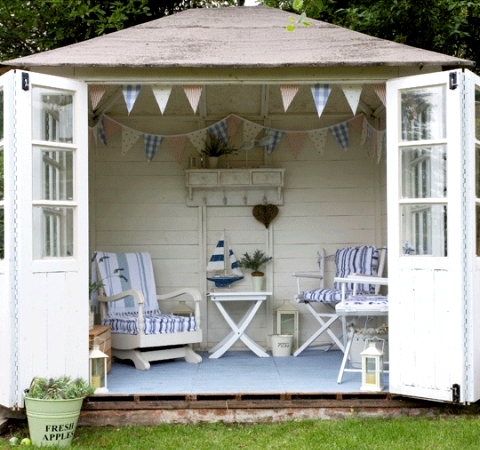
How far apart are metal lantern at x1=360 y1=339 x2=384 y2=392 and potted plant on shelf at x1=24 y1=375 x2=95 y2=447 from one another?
1707 millimetres

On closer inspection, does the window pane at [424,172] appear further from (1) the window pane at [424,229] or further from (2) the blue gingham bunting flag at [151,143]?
(2) the blue gingham bunting flag at [151,143]

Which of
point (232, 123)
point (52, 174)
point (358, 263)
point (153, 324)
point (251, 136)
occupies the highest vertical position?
point (232, 123)

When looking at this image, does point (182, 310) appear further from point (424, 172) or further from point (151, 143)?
point (424, 172)

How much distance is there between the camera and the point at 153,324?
6141 mm

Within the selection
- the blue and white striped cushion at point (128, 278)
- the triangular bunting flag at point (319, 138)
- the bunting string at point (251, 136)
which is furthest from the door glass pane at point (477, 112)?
the blue and white striped cushion at point (128, 278)

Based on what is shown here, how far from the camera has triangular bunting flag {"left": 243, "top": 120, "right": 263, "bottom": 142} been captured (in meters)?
7.02

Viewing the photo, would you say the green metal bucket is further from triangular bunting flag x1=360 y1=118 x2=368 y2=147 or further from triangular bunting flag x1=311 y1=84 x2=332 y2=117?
triangular bunting flag x1=360 y1=118 x2=368 y2=147

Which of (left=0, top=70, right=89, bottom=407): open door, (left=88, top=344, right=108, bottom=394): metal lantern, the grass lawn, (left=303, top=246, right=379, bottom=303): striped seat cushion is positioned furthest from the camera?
(left=303, top=246, right=379, bottom=303): striped seat cushion

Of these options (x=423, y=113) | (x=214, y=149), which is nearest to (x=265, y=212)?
(x=214, y=149)

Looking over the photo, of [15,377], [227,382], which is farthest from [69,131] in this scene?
[227,382]

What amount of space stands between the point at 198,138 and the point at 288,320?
1765 mm

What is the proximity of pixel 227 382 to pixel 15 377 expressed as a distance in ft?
4.70

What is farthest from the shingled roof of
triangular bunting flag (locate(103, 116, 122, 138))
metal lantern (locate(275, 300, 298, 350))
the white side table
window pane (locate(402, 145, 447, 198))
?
metal lantern (locate(275, 300, 298, 350))

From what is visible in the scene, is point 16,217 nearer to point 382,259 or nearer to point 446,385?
point 446,385
